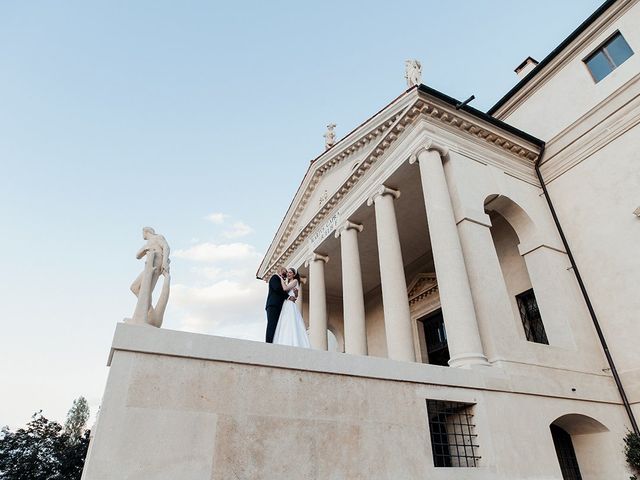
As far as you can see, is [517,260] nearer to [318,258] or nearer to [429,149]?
[429,149]

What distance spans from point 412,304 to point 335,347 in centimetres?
646

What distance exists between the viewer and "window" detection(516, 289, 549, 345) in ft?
43.3

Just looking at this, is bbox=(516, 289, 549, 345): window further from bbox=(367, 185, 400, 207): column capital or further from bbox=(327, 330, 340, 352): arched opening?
bbox=(327, 330, 340, 352): arched opening

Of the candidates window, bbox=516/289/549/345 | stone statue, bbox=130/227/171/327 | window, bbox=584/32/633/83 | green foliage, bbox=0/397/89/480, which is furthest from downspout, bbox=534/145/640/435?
green foliage, bbox=0/397/89/480

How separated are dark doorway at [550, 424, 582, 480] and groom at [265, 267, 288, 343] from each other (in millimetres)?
7294

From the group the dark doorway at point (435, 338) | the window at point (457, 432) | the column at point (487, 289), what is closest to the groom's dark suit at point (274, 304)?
the window at point (457, 432)

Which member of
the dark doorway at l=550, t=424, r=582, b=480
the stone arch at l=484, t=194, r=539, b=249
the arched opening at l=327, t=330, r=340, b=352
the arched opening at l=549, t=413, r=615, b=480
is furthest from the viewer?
the arched opening at l=327, t=330, r=340, b=352

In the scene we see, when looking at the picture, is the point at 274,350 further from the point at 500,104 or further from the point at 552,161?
the point at 500,104

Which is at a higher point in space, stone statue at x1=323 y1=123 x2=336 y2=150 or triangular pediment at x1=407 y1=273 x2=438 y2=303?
stone statue at x1=323 y1=123 x2=336 y2=150

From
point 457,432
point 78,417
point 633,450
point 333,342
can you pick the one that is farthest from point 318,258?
point 78,417

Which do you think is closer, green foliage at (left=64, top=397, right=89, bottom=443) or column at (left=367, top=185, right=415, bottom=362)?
column at (left=367, top=185, right=415, bottom=362)

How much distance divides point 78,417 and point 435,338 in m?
58.0

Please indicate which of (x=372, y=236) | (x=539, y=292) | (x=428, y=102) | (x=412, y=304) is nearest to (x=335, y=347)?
(x=412, y=304)

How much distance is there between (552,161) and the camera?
1355cm
